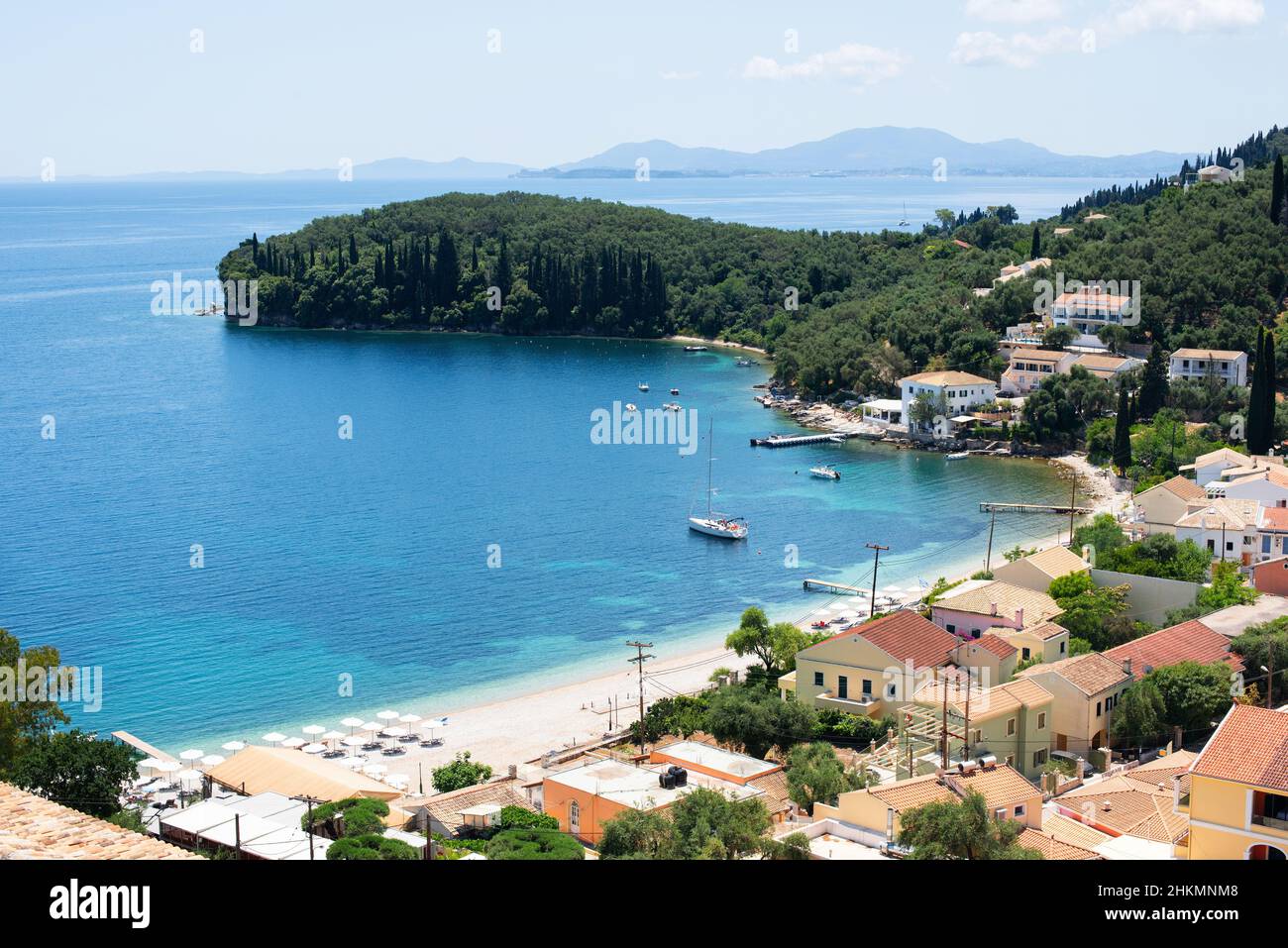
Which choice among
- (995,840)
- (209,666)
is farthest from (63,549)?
(995,840)

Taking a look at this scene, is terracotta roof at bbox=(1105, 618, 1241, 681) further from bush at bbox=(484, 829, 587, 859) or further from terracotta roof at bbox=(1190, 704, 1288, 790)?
bush at bbox=(484, 829, 587, 859)

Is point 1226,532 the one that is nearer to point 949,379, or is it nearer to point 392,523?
point 392,523

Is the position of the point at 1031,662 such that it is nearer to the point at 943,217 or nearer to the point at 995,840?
the point at 995,840

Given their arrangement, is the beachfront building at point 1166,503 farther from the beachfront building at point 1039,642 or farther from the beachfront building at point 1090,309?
the beachfront building at point 1090,309

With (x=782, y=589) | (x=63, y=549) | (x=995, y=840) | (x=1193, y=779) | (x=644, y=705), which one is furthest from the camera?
(x=63, y=549)

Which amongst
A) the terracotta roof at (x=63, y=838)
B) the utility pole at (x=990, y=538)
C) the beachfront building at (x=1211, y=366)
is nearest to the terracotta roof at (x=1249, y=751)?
the terracotta roof at (x=63, y=838)

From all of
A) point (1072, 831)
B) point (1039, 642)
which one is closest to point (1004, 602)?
point (1039, 642)
